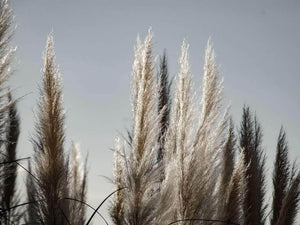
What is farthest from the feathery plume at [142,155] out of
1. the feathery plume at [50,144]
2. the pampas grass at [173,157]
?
the feathery plume at [50,144]

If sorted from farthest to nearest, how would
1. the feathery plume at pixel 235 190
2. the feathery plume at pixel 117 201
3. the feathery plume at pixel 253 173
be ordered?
1. the feathery plume at pixel 253 173
2. the feathery plume at pixel 235 190
3. the feathery plume at pixel 117 201

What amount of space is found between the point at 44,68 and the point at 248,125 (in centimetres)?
339

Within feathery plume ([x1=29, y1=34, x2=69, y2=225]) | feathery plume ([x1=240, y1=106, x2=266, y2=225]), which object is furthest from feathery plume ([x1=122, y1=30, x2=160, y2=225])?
feathery plume ([x1=240, y1=106, x2=266, y2=225])

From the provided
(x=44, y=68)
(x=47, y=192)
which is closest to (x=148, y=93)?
(x=44, y=68)

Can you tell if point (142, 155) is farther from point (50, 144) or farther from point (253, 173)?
point (253, 173)

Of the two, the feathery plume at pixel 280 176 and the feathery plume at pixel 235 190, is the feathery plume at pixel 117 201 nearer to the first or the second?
the feathery plume at pixel 235 190

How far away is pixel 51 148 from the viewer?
303 cm

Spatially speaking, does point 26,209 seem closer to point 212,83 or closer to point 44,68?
point 44,68

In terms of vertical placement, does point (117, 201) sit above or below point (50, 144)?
below

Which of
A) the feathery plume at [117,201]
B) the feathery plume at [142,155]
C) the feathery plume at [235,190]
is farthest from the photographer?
the feathery plume at [235,190]

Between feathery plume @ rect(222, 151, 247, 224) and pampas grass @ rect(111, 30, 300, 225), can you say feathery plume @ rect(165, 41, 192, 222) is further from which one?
feathery plume @ rect(222, 151, 247, 224)

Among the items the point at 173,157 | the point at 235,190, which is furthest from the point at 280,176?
the point at 173,157

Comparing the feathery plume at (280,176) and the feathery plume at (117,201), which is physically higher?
the feathery plume at (280,176)

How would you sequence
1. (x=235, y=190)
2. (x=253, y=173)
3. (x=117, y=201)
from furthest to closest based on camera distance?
(x=253, y=173) → (x=235, y=190) → (x=117, y=201)
